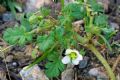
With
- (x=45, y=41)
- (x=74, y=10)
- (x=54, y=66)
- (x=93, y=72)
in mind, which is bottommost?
Result: (x=93, y=72)

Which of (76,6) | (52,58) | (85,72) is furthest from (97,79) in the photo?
(76,6)

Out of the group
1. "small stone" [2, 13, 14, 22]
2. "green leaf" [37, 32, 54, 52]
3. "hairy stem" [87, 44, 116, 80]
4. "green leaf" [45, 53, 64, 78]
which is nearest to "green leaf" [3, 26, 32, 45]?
"green leaf" [37, 32, 54, 52]

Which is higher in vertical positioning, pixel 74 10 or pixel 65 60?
pixel 74 10

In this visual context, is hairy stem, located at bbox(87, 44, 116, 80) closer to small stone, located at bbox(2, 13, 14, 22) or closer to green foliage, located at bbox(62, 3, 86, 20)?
green foliage, located at bbox(62, 3, 86, 20)

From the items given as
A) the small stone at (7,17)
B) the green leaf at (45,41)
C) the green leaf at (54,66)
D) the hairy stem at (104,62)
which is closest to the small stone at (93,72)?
the hairy stem at (104,62)

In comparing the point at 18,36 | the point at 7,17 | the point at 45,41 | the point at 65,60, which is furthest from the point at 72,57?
the point at 7,17

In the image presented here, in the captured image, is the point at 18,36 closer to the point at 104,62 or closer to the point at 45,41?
the point at 45,41

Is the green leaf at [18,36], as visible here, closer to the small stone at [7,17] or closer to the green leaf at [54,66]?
the green leaf at [54,66]
